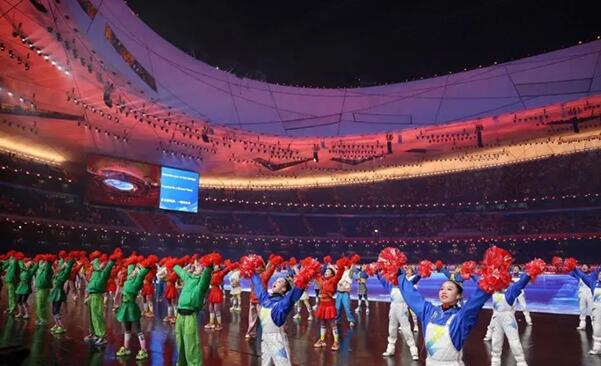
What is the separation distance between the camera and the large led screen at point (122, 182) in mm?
29312

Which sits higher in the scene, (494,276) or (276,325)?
(494,276)

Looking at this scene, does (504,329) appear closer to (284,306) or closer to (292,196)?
(284,306)

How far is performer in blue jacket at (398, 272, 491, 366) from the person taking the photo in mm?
4195

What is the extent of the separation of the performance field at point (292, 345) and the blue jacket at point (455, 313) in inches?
189

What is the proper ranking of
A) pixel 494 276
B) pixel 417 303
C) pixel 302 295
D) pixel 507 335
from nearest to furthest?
1. pixel 494 276
2. pixel 417 303
3. pixel 507 335
4. pixel 302 295

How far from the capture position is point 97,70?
2025cm

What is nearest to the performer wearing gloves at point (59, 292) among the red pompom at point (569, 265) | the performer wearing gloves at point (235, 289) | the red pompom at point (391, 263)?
the performer wearing gloves at point (235, 289)

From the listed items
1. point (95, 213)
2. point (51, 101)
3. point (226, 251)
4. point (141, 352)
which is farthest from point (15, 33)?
point (226, 251)

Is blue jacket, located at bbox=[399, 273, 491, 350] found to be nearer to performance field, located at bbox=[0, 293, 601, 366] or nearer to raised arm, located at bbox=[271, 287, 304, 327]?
raised arm, located at bbox=[271, 287, 304, 327]

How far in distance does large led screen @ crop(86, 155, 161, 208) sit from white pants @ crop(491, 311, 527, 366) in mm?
25855

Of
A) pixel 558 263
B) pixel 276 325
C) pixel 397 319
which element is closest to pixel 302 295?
pixel 397 319

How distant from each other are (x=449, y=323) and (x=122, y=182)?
28769mm

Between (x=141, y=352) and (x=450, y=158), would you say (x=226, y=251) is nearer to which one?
(x=450, y=158)

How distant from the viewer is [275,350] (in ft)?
20.0
